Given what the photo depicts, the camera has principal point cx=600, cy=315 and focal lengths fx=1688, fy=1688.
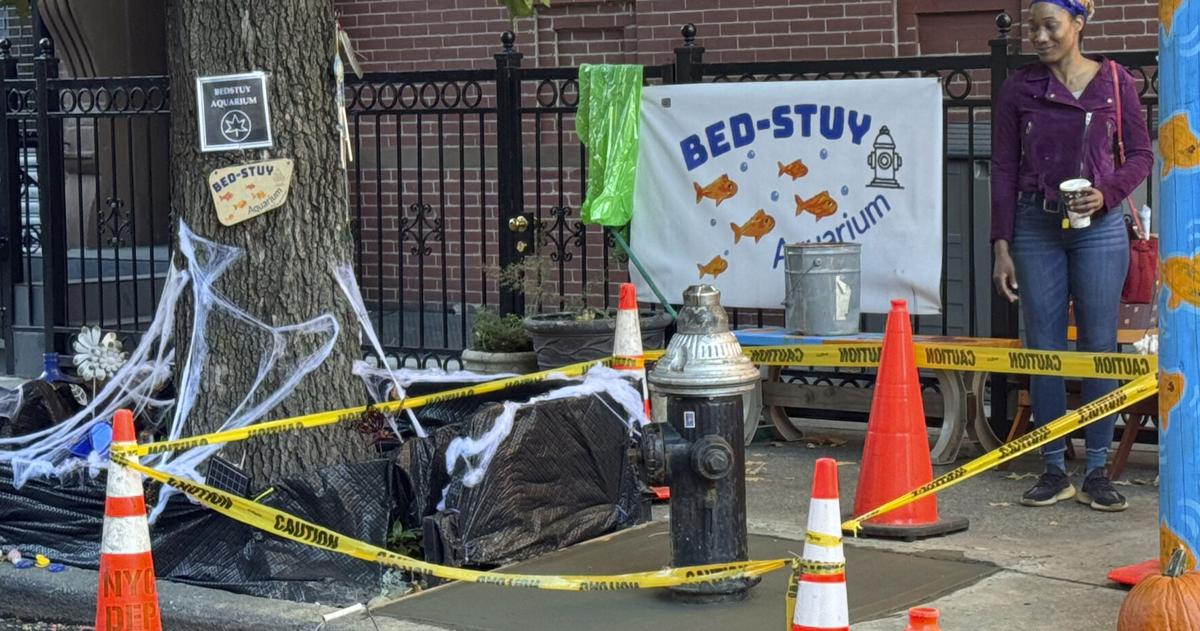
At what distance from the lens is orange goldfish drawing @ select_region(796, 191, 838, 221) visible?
325 inches

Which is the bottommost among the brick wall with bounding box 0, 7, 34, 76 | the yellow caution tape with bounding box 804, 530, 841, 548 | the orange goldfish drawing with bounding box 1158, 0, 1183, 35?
the yellow caution tape with bounding box 804, 530, 841, 548

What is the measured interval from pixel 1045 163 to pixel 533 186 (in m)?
6.22

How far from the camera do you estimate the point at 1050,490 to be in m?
6.86

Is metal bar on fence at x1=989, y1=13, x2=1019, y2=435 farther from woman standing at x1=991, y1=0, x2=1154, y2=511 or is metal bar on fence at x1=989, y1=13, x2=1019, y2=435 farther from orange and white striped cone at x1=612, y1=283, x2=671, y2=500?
orange and white striped cone at x1=612, y1=283, x2=671, y2=500

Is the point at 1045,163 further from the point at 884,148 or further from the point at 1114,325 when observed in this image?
the point at 884,148

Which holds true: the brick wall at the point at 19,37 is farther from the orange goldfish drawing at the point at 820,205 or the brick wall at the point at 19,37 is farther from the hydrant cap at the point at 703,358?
the hydrant cap at the point at 703,358

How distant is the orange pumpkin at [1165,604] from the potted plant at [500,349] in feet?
14.6

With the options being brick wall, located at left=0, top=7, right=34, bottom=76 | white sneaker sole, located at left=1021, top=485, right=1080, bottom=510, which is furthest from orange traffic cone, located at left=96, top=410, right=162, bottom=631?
brick wall, located at left=0, top=7, right=34, bottom=76

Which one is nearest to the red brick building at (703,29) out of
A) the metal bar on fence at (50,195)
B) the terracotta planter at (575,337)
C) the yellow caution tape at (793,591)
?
the metal bar on fence at (50,195)

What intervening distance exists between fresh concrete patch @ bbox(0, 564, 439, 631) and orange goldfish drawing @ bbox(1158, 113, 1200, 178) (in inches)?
103

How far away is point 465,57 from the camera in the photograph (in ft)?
42.3

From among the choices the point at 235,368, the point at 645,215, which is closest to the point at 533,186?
the point at 645,215

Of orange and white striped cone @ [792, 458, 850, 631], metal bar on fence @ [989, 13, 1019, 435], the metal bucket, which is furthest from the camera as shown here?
the metal bucket

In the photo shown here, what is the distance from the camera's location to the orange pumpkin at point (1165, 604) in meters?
4.42
